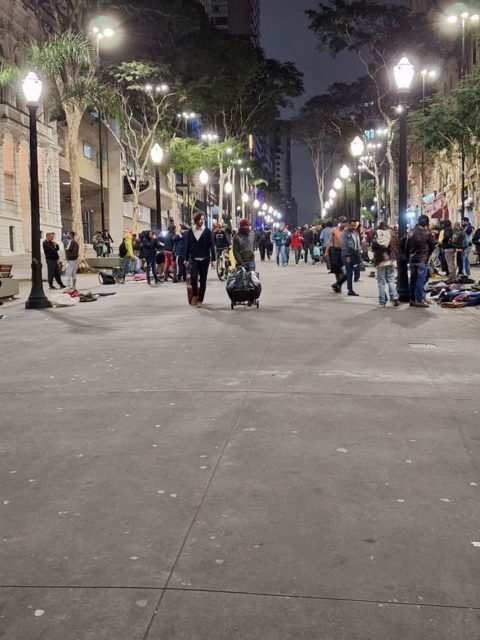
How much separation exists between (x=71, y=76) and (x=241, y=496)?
84.8 ft

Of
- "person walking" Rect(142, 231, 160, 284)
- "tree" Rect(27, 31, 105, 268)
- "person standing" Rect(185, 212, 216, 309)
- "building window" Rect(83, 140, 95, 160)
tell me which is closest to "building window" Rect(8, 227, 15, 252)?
"tree" Rect(27, 31, 105, 268)

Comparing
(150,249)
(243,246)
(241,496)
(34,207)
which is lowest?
(241,496)

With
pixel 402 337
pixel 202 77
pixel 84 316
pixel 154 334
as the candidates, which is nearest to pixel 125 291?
pixel 84 316

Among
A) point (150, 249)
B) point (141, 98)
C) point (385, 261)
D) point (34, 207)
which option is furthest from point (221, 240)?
point (141, 98)

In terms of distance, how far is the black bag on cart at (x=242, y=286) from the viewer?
14.2 m

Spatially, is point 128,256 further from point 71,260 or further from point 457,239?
point 457,239

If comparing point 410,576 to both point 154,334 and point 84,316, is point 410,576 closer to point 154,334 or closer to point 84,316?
point 154,334

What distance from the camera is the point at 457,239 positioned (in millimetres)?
21156

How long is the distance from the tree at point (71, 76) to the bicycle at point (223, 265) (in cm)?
656

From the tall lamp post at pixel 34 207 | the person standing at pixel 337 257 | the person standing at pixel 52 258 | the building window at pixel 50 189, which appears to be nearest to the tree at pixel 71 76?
the person standing at pixel 52 258

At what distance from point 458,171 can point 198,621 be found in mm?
56658

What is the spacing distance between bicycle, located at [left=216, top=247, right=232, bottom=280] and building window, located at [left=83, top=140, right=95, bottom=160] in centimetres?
3165

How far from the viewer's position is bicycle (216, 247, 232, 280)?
2394cm

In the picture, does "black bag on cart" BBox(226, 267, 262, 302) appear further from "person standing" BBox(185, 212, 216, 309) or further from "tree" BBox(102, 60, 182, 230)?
"tree" BBox(102, 60, 182, 230)
